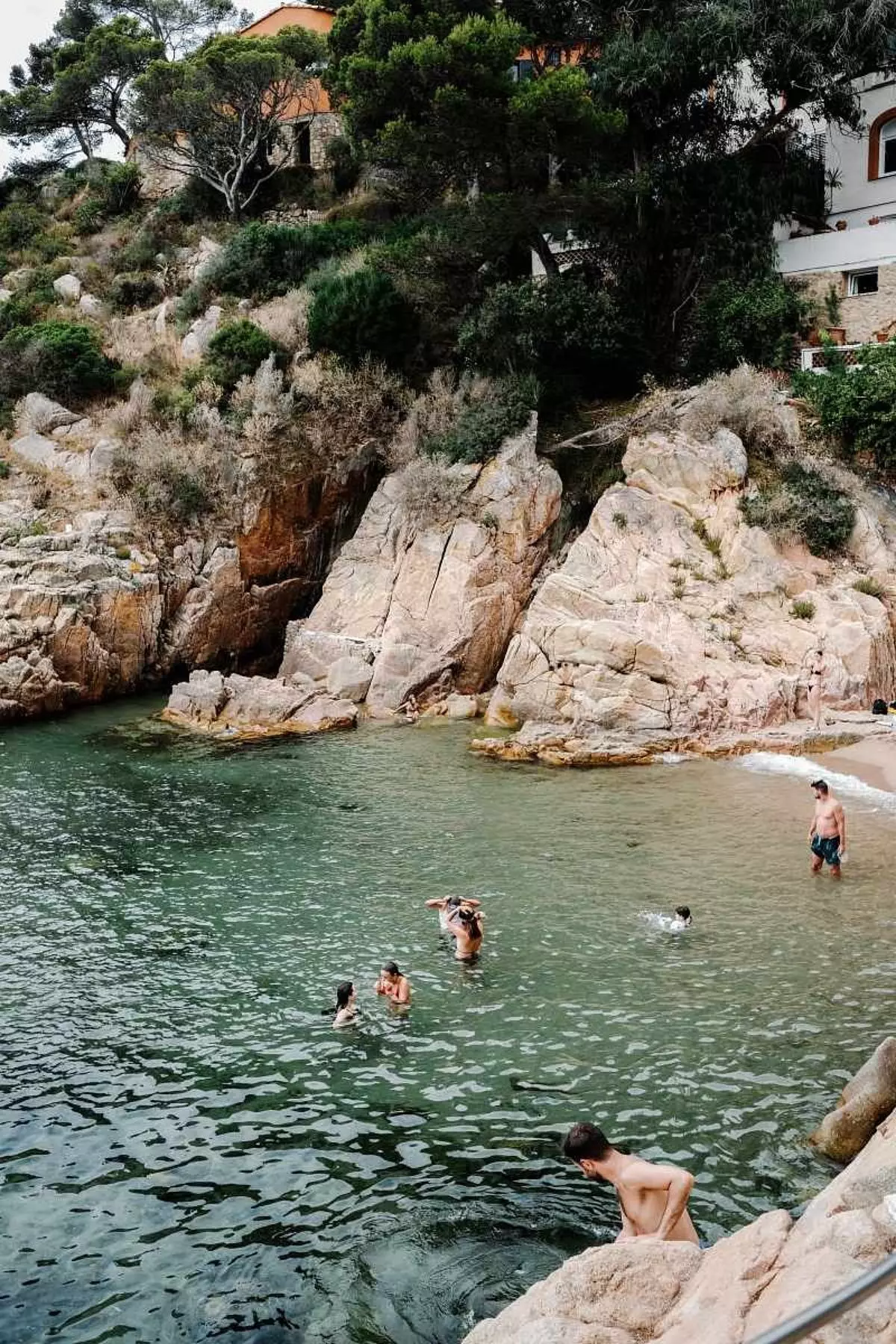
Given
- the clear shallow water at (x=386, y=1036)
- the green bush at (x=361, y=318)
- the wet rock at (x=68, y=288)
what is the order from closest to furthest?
the clear shallow water at (x=386, y=1036) → the green bush at (x=361, y=318) → the wet rock at (x=68, y=288)

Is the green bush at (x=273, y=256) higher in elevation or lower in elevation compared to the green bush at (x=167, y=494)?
higher

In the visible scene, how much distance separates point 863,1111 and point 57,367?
39.3 m

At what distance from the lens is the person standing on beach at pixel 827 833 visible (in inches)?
640

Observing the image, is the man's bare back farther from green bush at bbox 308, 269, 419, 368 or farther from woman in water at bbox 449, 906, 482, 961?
green bush at bbox 308, 269, 419, 368

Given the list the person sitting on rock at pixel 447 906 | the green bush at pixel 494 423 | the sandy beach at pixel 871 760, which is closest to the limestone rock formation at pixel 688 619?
the sandy beach at pixel 871 760

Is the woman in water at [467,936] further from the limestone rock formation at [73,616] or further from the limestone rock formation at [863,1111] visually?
the limestone rock formation at [73,616]

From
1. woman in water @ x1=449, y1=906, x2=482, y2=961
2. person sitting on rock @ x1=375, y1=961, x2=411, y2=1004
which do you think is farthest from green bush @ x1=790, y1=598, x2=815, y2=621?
person sitting on rock @ x1=375, y1=961, x2=411, y2=1004

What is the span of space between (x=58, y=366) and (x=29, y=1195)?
36463 mm

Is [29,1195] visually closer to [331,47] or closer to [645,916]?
[645,916]

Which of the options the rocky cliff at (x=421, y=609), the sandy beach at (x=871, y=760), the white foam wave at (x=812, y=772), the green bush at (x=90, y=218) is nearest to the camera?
the white foam wave at (x=812, y=772)

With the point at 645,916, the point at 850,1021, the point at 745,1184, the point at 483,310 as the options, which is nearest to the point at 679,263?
the point at 483,310

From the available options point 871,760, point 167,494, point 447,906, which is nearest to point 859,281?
point 871,760

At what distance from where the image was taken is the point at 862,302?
33031 mm

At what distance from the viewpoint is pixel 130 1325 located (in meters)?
7.79
